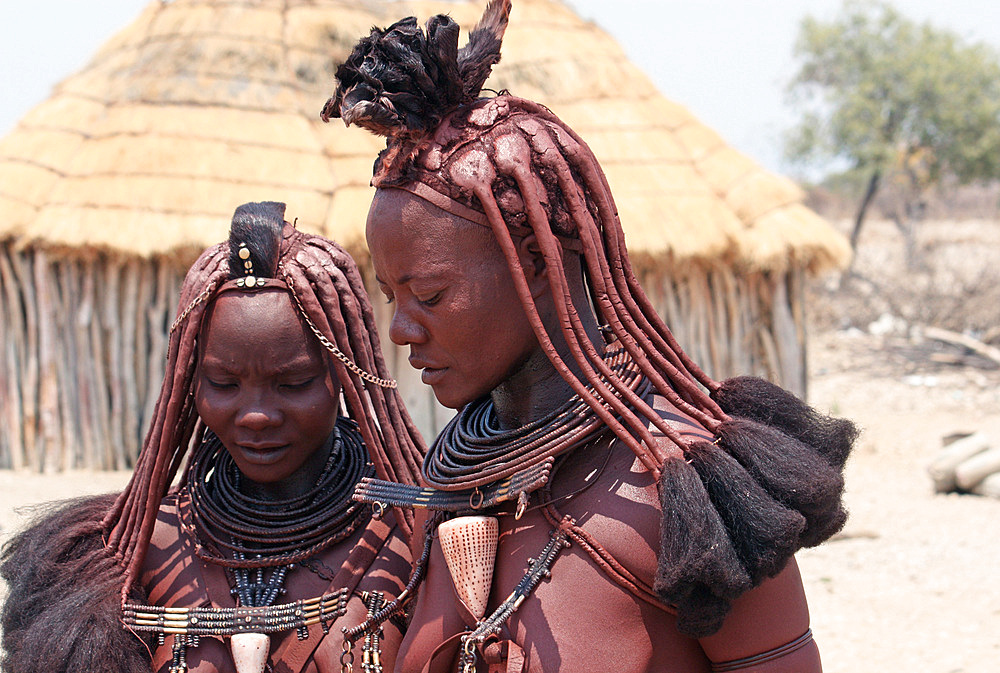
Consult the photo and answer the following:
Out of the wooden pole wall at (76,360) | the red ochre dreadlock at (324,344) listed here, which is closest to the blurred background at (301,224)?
the wooden pole wall at (76,360)

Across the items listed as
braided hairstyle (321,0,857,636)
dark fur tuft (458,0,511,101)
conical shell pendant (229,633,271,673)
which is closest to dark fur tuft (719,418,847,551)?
braided hairstyle (321,0,857,636)

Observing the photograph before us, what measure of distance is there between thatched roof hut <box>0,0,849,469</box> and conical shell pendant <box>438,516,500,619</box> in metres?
4.88

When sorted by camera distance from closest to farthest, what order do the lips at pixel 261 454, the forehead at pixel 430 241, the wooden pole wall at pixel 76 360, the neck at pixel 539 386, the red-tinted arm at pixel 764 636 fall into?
the red-tinted arm at pixel 764 636, the forehead at pixel 430 241, the neck at pixel 539 386, the lips at pixel 261 454, the wooden pole wall at pixel 76 360

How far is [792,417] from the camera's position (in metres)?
1.72

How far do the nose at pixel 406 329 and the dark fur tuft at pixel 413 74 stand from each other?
0.30 m

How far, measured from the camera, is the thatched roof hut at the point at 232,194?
22.1 feet

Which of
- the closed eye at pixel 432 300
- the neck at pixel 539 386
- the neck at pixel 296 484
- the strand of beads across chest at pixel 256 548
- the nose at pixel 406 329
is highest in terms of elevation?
the closed eye at pixel 432 300

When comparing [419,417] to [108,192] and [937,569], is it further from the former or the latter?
[937,569]

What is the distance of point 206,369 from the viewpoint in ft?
7.72

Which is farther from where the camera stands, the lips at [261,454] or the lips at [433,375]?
the lips at [261,454]

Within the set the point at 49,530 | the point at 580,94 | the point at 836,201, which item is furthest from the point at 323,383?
the point at 836,201

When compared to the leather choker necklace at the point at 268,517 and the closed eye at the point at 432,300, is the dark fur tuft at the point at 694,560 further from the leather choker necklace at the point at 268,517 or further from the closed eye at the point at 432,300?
the leather choker necklace at the point at 268,517

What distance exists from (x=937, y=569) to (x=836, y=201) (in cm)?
2291

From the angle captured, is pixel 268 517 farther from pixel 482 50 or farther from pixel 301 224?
pixel 301 224
